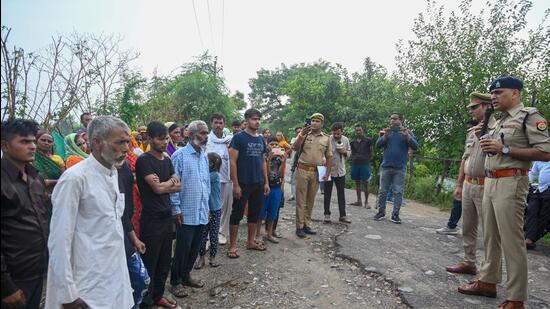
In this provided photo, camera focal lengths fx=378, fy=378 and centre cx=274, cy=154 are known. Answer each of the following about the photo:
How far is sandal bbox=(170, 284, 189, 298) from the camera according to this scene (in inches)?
144

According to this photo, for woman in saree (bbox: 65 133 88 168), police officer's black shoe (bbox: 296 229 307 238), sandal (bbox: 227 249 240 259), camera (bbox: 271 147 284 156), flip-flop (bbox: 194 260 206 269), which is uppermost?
camera (bbox: 271 147 284 156)

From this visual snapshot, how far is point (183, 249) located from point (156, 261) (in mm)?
440

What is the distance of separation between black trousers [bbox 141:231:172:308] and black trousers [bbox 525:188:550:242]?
511 cm

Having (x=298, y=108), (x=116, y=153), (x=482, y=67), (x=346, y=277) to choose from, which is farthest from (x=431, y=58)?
(x=116, y=153)

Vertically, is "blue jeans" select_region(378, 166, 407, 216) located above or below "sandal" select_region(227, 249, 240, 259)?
above

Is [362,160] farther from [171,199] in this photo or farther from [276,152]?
[171,199]

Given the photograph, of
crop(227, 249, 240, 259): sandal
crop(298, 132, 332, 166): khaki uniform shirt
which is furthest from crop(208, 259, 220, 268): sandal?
crop(298, 132, 332, 166): khaki uniform shirt

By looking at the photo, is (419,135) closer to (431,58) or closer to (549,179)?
(431,58)

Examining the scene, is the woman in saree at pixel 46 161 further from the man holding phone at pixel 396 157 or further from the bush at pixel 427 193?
the bush at pixel 427 193

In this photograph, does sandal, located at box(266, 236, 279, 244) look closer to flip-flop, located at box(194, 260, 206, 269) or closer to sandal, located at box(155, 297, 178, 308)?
flip-flop, located at box(194, 260, 206, 269)

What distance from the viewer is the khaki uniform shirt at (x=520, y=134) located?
320cm

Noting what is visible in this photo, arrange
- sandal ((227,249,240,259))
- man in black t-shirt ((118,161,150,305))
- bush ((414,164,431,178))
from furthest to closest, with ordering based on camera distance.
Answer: bush ((414,164,431,178)) < sandal ((227,249,240,259)) < man in black t-shirt ((118,161,150,305))

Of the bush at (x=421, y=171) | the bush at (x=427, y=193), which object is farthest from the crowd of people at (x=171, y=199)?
the bush at (x=421, y=171)

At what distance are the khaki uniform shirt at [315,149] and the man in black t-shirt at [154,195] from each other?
9.44ft
